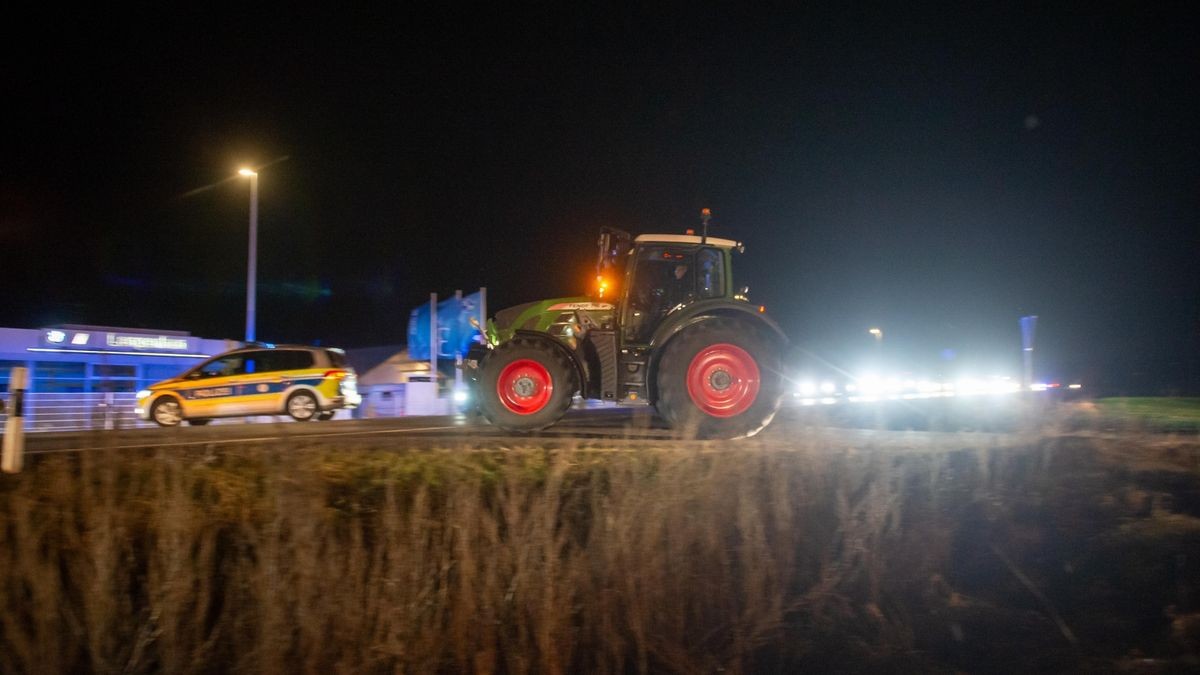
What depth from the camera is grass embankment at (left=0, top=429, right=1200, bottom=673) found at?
194 inches

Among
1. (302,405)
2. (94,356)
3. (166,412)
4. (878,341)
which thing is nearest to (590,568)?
(878,341)

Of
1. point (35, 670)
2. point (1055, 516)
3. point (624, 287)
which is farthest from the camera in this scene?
point (624, 287)

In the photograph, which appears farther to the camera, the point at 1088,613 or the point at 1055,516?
the point at 1055,516

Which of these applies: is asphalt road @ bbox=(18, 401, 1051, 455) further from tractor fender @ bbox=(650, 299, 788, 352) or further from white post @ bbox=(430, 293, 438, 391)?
white post @ bbox=(430, 293, 438, 391)

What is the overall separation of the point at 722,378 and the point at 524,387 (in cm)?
209

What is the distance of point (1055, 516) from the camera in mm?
6797

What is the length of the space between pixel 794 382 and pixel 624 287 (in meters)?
2.14

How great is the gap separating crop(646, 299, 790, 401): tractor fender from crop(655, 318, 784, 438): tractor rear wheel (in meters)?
0.07

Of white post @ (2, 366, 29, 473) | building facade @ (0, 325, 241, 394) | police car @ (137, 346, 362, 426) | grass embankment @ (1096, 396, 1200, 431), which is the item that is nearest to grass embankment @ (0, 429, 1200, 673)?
white post @ (2, 366, 29, 473)

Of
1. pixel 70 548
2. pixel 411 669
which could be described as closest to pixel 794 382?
pixel 411 669

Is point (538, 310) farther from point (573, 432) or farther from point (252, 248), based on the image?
point (252, 248)

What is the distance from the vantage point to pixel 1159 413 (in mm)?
11789

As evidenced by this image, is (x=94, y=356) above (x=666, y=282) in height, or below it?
above

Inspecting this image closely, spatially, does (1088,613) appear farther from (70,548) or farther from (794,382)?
(70,548)
